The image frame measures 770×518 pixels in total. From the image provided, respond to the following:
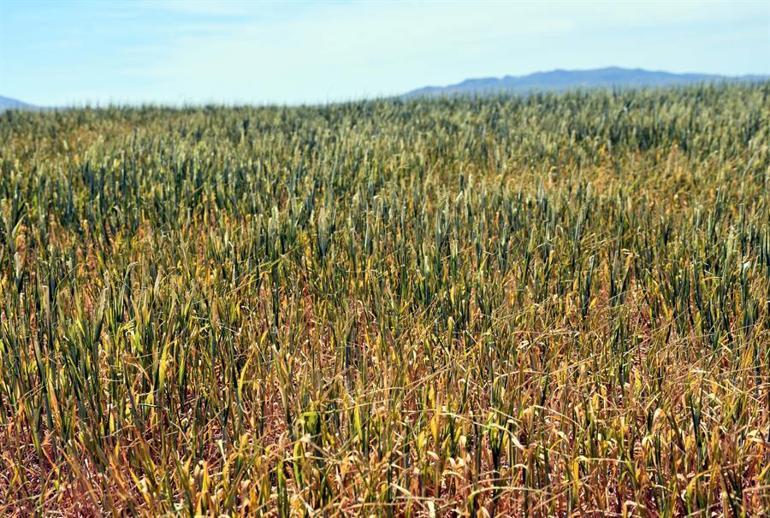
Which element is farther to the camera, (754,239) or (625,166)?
(625,166)

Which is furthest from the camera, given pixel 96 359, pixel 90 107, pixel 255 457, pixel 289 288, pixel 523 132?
pixel 90 107

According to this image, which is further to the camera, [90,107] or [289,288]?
[90,107]

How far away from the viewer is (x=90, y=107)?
17.4m

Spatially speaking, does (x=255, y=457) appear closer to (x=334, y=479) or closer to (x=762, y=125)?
(x=334, y=479)

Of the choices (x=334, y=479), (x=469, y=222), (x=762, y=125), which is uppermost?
(x=762, y=125)

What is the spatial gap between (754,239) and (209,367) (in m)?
2.68

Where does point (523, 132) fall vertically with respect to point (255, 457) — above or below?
above

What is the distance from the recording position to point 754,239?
3.37 m

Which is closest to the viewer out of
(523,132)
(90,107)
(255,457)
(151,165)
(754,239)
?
(255,457)

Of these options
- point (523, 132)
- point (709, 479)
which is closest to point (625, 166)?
point (523, 132)

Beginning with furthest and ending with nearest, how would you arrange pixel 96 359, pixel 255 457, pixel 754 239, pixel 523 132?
pixel 523 132, pixel 754 239, pixel 96 359, pixel 255 457

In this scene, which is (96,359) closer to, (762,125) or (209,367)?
(209,367)

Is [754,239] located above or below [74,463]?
above

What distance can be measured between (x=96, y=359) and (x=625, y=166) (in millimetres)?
5139
